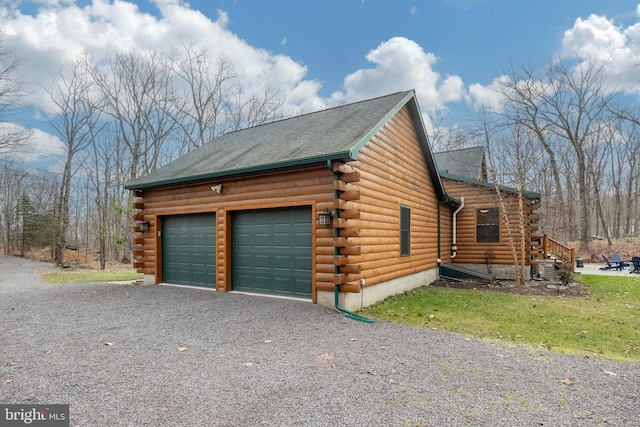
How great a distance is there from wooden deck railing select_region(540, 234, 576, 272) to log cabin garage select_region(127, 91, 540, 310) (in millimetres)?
5559

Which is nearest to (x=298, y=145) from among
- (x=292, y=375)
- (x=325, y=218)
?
(x=325, y=218)

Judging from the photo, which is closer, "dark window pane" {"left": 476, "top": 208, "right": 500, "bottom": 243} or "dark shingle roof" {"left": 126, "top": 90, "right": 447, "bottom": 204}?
"dark shingle roof" {"left": 126, "top": 90, "right": 447, "bottom": 204}

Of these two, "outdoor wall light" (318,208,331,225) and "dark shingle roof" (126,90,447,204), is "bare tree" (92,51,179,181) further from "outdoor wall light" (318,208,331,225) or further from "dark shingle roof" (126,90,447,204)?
"outdoor wall light" (318,208,331,225)

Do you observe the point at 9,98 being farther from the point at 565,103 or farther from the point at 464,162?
the point at 565,103

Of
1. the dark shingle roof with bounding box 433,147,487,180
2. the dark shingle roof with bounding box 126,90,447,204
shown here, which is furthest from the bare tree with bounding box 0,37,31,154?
the dark shingle roof with bounding box 433,147,487,180

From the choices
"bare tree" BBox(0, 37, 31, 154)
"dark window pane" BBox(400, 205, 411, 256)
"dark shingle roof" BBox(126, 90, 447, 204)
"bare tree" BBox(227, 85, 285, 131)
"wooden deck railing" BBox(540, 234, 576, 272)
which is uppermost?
"bare tree" BBox(227, 85, 285, 131)

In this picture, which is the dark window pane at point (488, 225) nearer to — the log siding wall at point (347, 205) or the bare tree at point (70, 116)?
the log siding wall at point (347, 205)

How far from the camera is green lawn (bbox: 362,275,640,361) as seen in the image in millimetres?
5055

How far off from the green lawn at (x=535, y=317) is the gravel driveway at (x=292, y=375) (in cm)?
61

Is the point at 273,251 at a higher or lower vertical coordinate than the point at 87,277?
higher

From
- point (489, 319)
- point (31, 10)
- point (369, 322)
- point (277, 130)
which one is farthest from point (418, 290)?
point (31, 10)

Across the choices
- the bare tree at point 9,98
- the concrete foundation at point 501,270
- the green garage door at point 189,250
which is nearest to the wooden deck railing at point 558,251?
the concrete foundation at point 501,270

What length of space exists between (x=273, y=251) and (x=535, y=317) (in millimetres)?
5437

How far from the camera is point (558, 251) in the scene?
47.4ft
